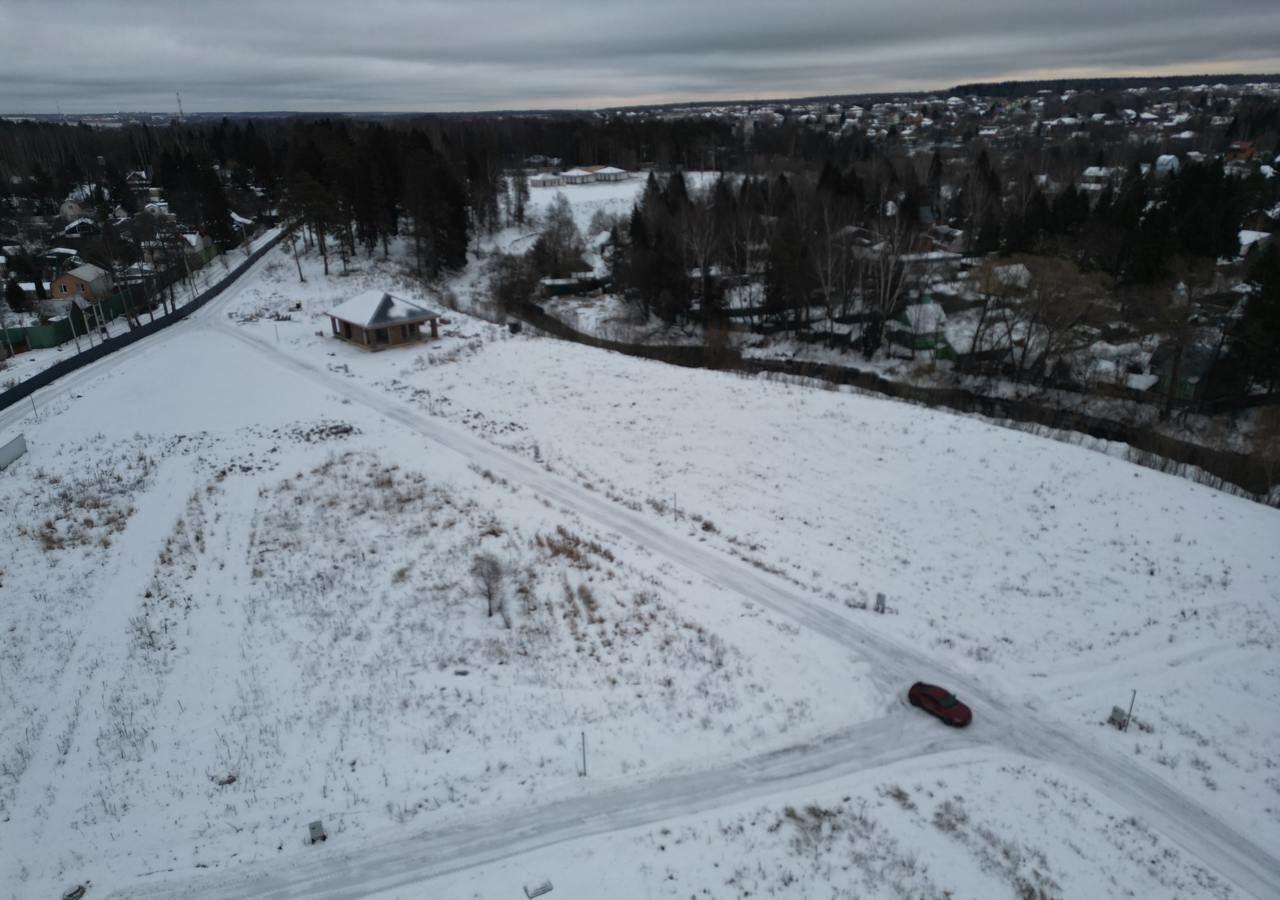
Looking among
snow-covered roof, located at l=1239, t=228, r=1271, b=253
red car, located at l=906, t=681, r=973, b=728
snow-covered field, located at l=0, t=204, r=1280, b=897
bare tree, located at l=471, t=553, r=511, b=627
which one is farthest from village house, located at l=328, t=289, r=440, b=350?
snow-covered roof, located at l=1239, t=228, r=1271, b=253

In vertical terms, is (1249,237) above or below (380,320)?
above

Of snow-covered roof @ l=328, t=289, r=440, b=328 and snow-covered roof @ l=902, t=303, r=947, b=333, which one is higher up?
snow-covered roof @ l=328, t=289, r=440, b=328

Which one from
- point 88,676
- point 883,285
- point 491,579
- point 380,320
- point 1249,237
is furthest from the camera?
point 1249,237

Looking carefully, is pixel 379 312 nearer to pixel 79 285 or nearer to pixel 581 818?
pixel 79 285

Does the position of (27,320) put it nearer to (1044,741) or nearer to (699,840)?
(699,840)

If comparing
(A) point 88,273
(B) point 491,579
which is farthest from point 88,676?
(A) point 88,273

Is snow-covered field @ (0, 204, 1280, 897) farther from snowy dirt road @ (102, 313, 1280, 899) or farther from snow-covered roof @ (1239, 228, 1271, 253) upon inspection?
snow-covered roof @ (1239, 228, 1271, 253)
